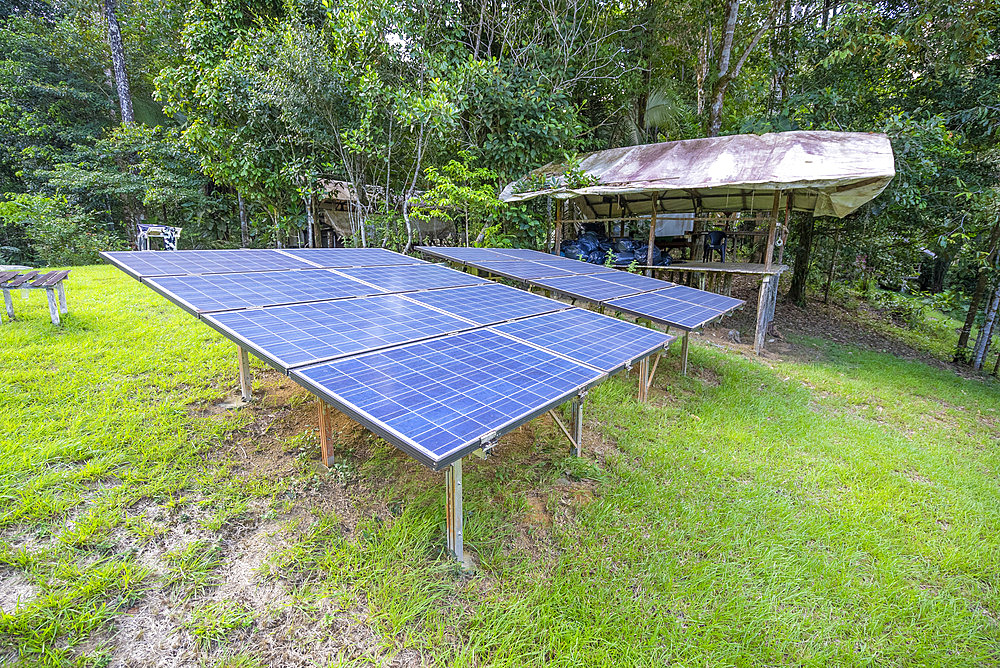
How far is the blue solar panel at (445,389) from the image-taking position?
170 centimetres

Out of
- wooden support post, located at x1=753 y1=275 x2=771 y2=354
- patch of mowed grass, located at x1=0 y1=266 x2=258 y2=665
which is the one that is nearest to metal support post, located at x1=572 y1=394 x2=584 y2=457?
patch of mowed grass, located at x1=0 y1=266 x2=258 y2=665

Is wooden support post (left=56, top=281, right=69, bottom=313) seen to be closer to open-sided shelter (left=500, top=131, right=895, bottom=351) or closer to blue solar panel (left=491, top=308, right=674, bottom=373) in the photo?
blue solar panel (left=491, top=308, right=674, bottom=373)

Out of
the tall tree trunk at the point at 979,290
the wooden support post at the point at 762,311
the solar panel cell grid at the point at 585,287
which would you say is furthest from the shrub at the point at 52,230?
the tall tree trunk at the point at 979,290

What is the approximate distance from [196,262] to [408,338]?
2413 mm

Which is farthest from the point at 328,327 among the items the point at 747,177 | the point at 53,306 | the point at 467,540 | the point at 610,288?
the point at 747,177

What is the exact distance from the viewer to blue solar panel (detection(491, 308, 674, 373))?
2707 mm

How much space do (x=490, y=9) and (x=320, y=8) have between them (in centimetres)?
323

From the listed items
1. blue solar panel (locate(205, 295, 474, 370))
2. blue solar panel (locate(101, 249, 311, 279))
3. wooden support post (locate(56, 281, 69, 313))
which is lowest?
wooden support post (locate(56, 281, 69, 313))

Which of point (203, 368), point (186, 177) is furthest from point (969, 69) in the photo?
point (186, 177)

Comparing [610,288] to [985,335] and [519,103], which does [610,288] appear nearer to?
[519,103]

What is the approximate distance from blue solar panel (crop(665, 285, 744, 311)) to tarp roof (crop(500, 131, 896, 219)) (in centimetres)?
186

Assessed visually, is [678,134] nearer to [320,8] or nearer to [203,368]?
[320,8]

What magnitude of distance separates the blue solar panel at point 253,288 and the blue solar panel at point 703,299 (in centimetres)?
353

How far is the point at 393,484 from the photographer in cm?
280
